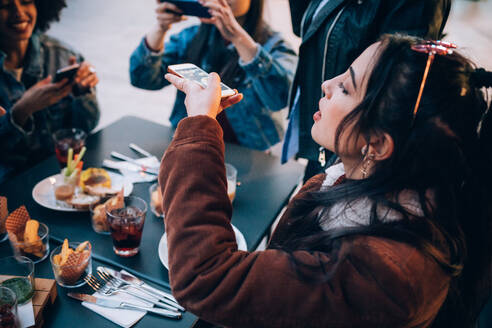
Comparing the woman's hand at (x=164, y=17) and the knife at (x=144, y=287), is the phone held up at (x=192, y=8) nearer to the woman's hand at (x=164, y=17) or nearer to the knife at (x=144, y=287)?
the woman's hand at (x=164, y=17)

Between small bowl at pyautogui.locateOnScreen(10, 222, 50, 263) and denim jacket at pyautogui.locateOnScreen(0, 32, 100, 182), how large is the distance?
2.73ft

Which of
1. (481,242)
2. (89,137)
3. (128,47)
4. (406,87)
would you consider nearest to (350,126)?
(406,87)

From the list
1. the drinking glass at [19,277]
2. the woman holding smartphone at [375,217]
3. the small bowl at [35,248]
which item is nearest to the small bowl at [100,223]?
the small bowl at [35,248]

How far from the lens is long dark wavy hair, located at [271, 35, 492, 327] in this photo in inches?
28.8

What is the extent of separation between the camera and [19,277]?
3.01ft

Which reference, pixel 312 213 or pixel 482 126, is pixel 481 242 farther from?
pixel 312 213

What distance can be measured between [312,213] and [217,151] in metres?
0.30

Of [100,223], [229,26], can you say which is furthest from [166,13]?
[100,223]

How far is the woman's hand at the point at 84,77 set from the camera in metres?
1.92

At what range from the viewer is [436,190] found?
0.75 meters

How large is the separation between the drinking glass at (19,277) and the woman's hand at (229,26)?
123cm

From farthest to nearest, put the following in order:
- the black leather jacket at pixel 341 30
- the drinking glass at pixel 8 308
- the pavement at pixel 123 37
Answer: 1. the pavement at pixel 123 37
2. the black leather jacket at pixel 341 30
3. the drinking glass at pixel 8 308

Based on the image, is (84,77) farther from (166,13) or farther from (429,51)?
(429,51)

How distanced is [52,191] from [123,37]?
5.24 m
